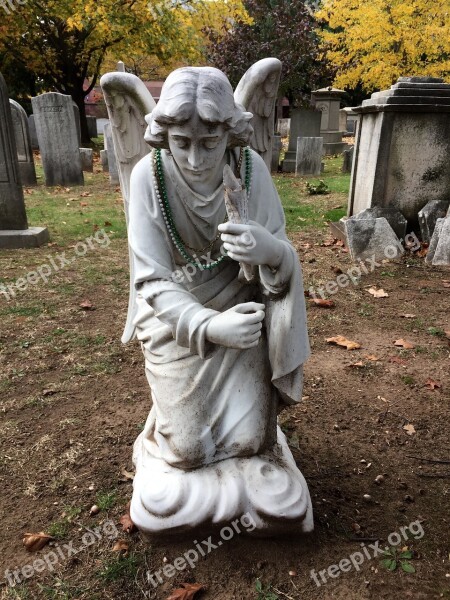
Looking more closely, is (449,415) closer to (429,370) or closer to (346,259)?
(429,370)

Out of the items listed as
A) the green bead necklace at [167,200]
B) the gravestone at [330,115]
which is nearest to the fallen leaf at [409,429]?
the green bead necklace at [167,200]

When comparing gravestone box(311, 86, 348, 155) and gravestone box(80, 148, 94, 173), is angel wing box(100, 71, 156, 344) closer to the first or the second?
gravestone box(80, 148, 94, 173)

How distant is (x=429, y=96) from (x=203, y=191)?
16.5 ft

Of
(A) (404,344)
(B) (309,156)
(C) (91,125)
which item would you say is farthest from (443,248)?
(C) (91,125)

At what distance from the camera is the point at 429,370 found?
11.9 ft

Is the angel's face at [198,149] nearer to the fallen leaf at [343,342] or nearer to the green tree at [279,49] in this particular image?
the fallen leaf at [343,342]

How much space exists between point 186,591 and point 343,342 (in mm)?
2457

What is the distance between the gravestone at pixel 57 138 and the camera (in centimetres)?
1073

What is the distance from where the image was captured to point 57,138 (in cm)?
1105

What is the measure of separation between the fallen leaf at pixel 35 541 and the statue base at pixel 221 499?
49 cm

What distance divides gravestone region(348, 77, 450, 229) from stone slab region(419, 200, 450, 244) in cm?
16

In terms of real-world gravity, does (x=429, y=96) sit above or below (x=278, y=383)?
above

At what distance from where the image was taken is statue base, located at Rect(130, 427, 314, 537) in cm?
197

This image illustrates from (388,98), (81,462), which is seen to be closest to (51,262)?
(81,462)
